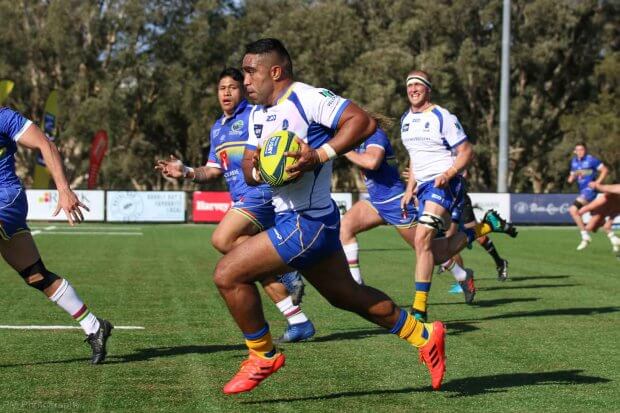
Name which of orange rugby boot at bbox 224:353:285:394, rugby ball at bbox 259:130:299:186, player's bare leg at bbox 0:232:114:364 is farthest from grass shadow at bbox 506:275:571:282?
rugby ball at bbox 259:130:299:186

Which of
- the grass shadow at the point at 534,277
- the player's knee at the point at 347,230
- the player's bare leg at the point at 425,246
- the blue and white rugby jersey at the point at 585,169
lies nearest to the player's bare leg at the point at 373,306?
the player's bare leg at the point at 425,246

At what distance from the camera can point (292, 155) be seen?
5656mm

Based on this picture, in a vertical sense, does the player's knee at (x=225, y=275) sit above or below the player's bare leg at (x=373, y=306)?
above

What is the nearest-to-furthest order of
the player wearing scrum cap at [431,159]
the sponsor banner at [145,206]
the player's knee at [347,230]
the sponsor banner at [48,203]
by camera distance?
1. the player wearing scrum cap at [431,159]
2. the player's knee at [347,230]
3. the sponsor banner at [48,203]
4. the sponsor banner at [145,206]

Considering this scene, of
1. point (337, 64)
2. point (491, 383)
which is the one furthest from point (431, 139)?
point (337, 64)

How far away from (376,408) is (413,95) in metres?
4.66

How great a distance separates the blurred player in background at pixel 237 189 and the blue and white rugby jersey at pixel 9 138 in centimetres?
108

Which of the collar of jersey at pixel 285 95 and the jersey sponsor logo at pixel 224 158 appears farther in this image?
the jersey sponsor logo at pixel 224 158

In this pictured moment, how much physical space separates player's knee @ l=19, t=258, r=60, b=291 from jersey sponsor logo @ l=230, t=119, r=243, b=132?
255 centimetres

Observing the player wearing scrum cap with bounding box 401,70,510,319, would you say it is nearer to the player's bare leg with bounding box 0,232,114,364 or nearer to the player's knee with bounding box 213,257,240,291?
the player's bare leg with bounding box 0,232,114,364

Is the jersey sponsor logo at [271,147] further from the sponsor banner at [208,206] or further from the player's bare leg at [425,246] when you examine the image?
the sponsor banner at [208,206]

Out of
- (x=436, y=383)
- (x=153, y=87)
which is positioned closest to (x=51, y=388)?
(x=436, y=383)

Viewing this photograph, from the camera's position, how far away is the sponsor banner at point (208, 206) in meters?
37.6

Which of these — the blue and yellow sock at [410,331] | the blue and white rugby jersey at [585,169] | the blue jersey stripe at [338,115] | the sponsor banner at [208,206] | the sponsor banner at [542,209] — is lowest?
the sponsor banner at [542,209]
